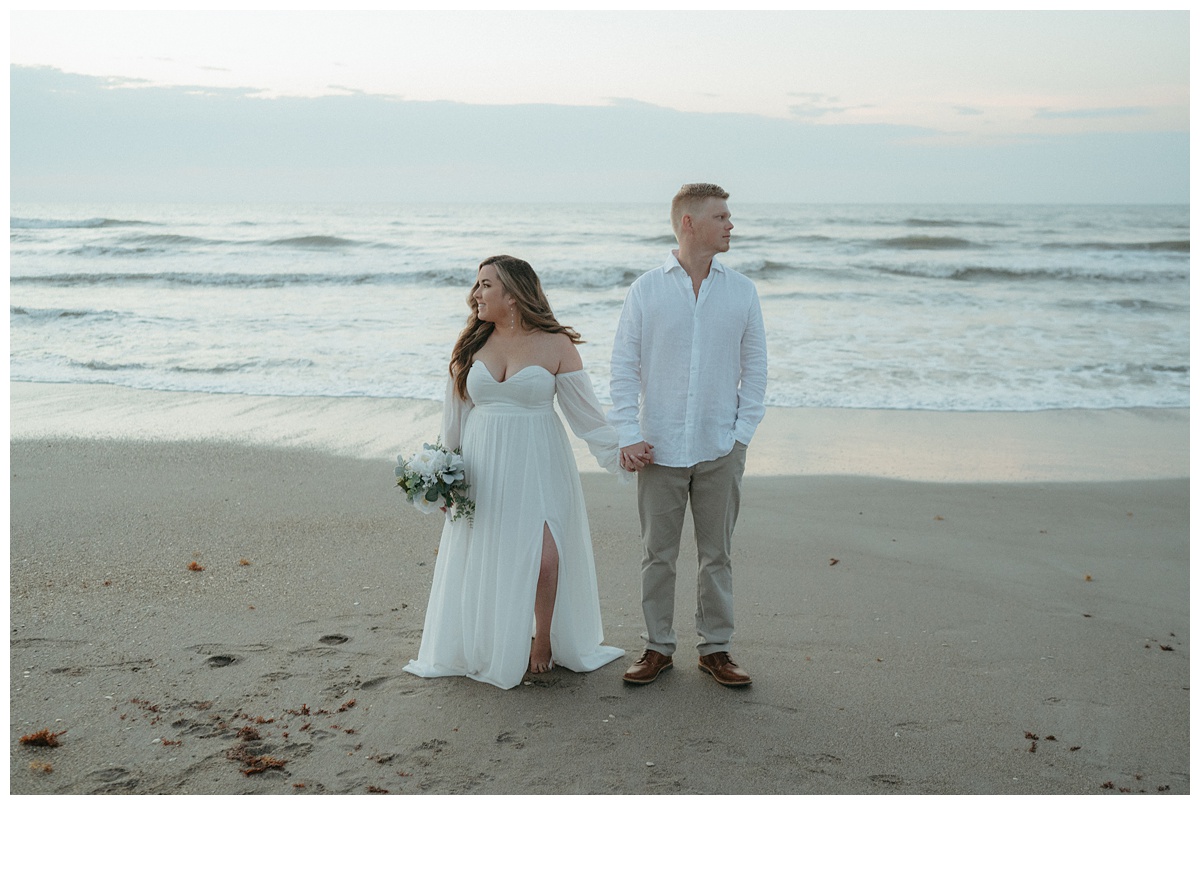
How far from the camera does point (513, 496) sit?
4066mm

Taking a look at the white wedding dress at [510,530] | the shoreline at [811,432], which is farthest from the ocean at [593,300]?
the white wedding dress at [510,530]

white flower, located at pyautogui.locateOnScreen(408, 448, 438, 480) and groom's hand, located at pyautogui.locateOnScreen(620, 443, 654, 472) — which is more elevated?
groom's hand, located at pyautogui.locateOnScreen(620, 443, 654, 472)

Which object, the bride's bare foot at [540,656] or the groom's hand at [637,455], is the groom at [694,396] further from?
the bride's bare foot at [540,656]

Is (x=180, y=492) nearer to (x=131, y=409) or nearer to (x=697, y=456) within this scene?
(x=131, y=409)

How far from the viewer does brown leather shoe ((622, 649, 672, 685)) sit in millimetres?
4059

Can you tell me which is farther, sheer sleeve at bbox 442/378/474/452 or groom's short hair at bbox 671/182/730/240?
sheer sleeve at bbox 442/378/474/452

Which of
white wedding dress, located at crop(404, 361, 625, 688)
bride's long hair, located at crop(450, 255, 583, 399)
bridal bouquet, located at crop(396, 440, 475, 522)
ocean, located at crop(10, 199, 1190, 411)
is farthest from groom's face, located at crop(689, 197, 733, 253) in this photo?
ocean, located at crop(10, 199, 1190, 411)

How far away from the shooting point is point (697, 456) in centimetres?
403

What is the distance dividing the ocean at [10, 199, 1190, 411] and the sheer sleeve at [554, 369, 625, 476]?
20.4 ft

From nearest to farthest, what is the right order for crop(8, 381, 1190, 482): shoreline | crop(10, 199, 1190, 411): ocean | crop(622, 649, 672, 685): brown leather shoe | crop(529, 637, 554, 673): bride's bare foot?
crop(622, 649, 672, 685): brown leather shoe < crop(529, 637, 554, 673): bride's bare foot < crop(8, 381, 1190, 482): shoreline < crop(10, 199, 1190, 411): ocean

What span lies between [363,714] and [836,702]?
1950mm

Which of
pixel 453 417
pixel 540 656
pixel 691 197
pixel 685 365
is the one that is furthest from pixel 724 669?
pixel 691 197

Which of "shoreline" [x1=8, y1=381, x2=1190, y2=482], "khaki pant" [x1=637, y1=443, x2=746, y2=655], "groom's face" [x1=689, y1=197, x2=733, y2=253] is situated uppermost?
"groom's face" [x1=689, y1=197, x2=733, y2=253]

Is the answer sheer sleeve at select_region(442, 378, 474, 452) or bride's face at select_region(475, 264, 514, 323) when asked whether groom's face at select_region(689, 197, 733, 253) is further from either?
sheer sleeve at select_region(442, 378, 474, 452)
